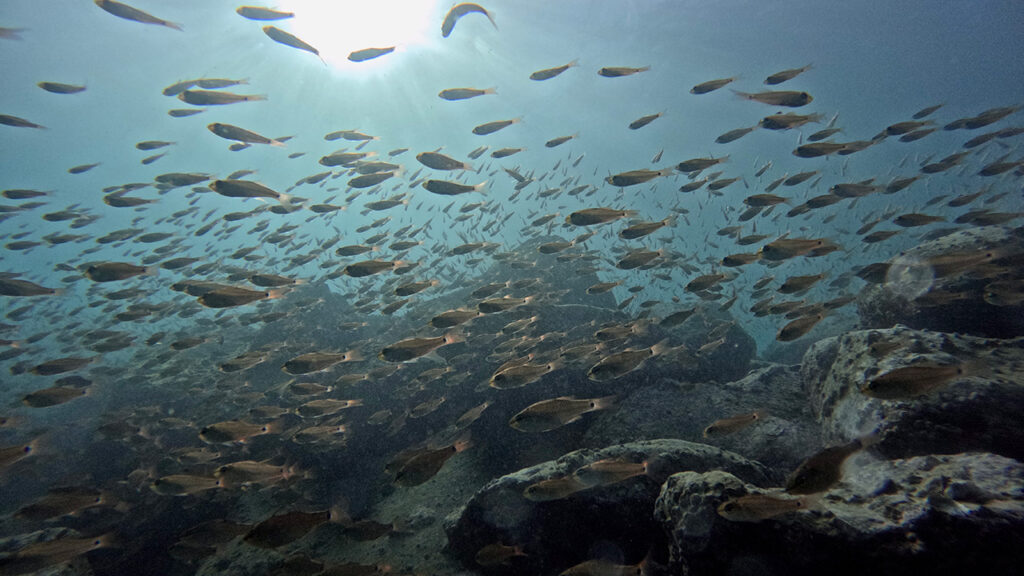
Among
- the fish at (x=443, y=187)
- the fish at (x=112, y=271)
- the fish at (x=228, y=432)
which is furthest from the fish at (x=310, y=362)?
the fish at (x=443, y=187)

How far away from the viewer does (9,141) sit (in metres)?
28.7

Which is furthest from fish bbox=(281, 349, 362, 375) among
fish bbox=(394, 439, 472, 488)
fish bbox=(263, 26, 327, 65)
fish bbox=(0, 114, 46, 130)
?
fish bbox=(0, 114, 46, 130)

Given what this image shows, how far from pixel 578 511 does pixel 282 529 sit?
8.91 feet

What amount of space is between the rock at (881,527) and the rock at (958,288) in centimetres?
381

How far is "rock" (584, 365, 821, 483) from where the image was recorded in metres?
4.76

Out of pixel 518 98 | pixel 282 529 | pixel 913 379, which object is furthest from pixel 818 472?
A: pixel 518 98

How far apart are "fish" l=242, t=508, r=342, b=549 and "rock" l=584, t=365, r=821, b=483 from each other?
12.2ft

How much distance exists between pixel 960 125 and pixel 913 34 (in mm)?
25324

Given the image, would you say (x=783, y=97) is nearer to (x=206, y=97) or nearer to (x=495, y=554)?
(x=495, y=554)

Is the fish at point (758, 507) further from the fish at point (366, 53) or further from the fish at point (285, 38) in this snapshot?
the fish at point (366, 53)

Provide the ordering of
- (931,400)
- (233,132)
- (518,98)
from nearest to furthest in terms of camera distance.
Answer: (931,400)
(233,132)
(518,98)

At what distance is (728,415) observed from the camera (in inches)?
215

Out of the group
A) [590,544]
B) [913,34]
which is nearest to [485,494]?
[590,544]

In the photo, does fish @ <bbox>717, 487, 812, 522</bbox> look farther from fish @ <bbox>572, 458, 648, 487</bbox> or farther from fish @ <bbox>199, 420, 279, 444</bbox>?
fish @ <bbox>199, 420, 279, 444</bbox>
